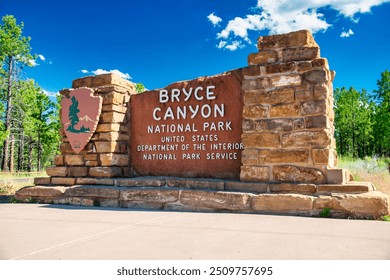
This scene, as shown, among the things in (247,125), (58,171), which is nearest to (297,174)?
(247,125)

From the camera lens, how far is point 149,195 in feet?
15.8

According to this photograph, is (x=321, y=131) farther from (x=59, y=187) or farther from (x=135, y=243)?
(x=59, y=187)

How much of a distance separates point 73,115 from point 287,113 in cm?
371

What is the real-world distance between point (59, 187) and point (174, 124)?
2.19 meters

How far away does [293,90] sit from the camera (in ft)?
14.5

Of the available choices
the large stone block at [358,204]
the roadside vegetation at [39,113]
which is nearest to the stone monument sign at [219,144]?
the large stone block at [358,204]

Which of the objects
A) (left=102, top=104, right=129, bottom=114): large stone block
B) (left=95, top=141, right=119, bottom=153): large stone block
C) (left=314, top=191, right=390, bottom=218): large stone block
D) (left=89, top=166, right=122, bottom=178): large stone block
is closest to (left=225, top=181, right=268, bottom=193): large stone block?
(left=314, top=191, right=390, bottom=218): large stone block

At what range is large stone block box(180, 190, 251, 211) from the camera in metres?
4.25

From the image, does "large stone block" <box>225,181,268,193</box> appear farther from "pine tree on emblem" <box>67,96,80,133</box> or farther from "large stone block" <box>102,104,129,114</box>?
"pine tree on emblem" <box>67,96,80,133</box>

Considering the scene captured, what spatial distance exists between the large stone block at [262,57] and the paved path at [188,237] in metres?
2.16

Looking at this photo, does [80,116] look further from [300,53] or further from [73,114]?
[300,53]

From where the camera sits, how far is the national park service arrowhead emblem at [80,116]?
573 cm

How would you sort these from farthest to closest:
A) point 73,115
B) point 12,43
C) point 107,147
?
point 12,43
point 73,115
point 107,147

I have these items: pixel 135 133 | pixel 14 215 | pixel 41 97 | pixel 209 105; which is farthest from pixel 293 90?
pixel 41 97
